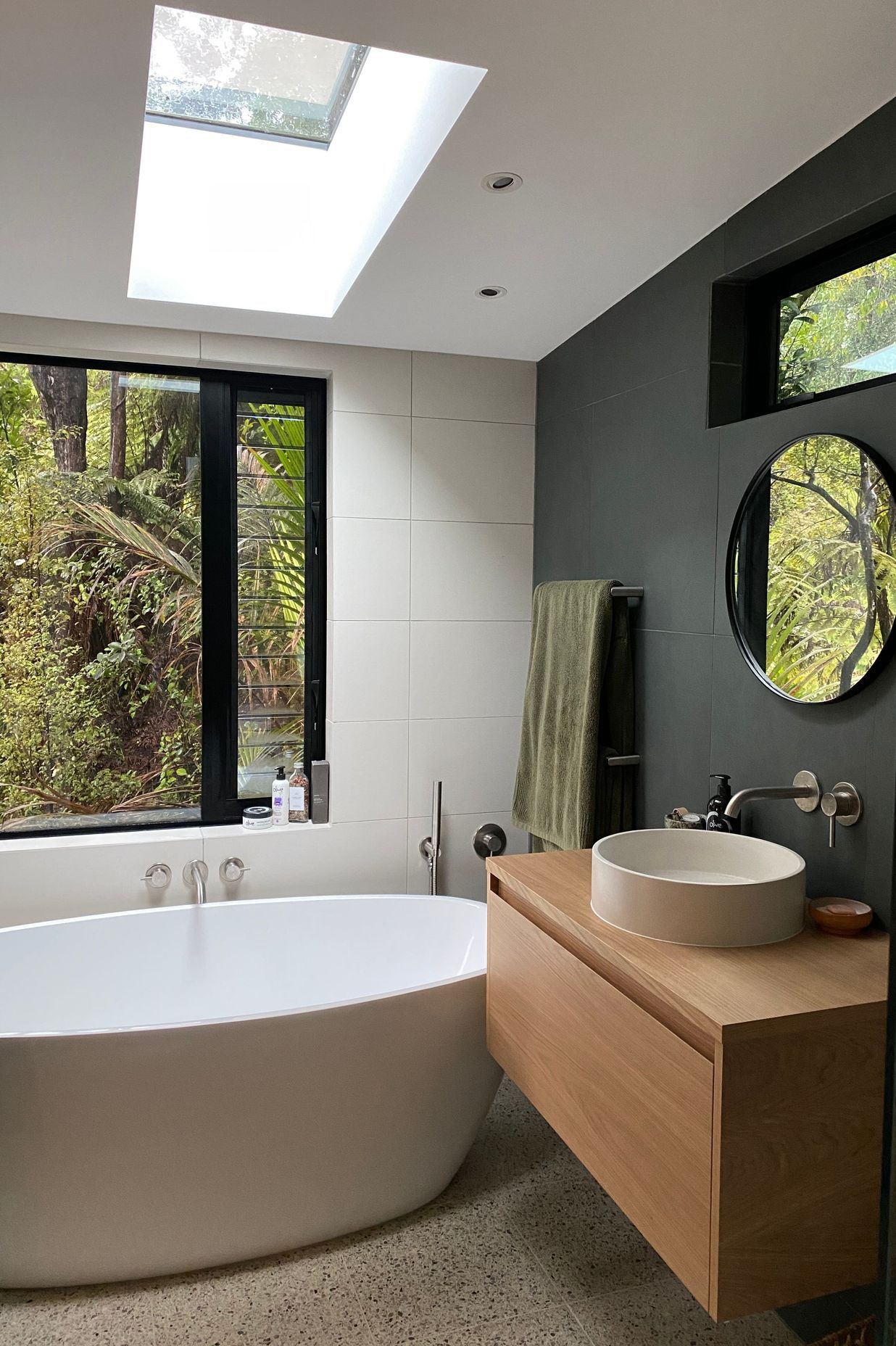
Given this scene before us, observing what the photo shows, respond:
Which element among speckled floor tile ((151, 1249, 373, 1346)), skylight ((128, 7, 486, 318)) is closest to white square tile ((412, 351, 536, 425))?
skylight ((128, 7, 486, 318))

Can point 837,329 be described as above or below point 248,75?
below

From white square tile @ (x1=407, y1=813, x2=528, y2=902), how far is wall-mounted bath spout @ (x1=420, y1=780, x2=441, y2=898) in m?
0.03

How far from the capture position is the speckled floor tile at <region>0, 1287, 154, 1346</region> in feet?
6.22

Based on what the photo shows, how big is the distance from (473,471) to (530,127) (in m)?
1.55

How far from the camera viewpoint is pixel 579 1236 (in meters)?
2.20

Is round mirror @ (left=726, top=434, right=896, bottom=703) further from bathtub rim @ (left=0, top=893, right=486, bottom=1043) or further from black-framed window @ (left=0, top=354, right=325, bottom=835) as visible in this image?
black-framed window @ (left=0, top=354, right=325, bottom=835)

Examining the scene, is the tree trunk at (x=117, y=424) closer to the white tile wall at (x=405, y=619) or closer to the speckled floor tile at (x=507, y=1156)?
the white tile wall at (x=405, y=619)

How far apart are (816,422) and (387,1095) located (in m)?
1.73

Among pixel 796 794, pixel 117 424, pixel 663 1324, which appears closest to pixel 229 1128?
pixel 663 1324

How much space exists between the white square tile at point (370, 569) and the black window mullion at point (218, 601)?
36cm

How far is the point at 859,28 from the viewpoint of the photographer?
143cm

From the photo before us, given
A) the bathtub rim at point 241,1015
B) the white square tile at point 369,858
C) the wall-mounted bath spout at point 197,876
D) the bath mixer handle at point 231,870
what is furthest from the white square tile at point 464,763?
the wall-mounted bath spout at point 197,876

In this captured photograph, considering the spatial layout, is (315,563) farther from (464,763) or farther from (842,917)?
(842,917)

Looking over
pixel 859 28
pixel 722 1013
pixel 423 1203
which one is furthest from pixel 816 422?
pixel 423 1203
